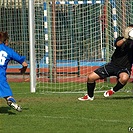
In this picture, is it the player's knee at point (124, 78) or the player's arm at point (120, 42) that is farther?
the player's knee at point (124, 78)

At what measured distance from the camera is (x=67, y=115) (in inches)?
480

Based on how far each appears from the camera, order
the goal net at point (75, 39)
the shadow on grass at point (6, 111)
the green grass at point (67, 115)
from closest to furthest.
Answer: the green grass at point (67, 115) → the shadow on grass at point (6, 111) → the goal net at point (75, 39)

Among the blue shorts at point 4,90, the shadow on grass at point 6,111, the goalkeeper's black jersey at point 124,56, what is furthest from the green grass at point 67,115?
the goalkeeper's black jersey at point 124,56

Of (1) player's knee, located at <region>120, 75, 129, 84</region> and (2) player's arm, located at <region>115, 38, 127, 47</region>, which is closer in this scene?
(2) player's arm, located at <region>115, 38, 127, 47</region>

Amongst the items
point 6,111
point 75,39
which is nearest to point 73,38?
point 75,39

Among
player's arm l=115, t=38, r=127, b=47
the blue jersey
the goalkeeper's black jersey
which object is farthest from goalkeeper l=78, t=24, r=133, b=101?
the blue jersey

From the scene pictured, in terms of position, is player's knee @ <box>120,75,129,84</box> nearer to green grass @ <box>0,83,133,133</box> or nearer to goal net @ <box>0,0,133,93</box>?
green grass @ <box>0,83,133,133</box>

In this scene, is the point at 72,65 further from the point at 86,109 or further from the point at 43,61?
the point at 86,109

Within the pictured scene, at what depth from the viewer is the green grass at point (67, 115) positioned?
1049 centimetres

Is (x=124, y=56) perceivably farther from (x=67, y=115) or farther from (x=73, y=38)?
(x=73, y=38)

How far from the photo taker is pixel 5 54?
41.2 ft

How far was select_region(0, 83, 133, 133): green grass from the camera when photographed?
10.5 meters

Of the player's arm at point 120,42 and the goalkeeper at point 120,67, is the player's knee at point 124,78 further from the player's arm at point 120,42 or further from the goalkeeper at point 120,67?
the player's arm at point 120,42

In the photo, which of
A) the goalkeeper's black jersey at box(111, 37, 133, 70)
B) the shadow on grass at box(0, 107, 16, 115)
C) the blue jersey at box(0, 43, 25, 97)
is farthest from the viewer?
the goalkeeper's black jersey at box(111, 37, 133, 70)
